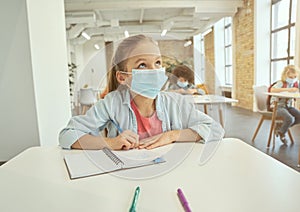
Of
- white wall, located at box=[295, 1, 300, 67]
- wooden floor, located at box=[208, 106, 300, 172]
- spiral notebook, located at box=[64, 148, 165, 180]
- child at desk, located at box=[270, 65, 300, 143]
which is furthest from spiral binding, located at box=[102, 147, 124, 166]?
white wall, located at box=[295, 1, 300, 67]

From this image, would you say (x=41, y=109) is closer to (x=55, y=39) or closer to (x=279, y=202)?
(x=55, y=39)

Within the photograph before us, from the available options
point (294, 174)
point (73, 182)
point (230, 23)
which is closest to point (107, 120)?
point (73, 182)

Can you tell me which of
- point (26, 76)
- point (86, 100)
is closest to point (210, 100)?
point (86, 100)

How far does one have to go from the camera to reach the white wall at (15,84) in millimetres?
2484

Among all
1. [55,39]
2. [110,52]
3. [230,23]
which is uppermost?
[230,23]

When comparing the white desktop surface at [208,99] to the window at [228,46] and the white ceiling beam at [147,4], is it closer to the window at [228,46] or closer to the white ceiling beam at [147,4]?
the white ceiling beam at [147,4]

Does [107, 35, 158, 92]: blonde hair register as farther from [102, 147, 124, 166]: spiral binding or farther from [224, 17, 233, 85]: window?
[224, 17, 233, 85]: window

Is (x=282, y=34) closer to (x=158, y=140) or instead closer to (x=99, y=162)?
(x=158, y=140)

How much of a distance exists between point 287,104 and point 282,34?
Result: 3.03m

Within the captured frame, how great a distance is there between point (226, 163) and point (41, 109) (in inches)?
88.9

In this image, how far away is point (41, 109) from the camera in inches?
102

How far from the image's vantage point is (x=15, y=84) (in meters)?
2.55

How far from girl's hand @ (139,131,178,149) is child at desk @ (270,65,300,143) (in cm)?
275

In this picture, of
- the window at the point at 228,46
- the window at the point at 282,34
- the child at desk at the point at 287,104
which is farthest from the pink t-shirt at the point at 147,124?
the window at the point at 228,46
